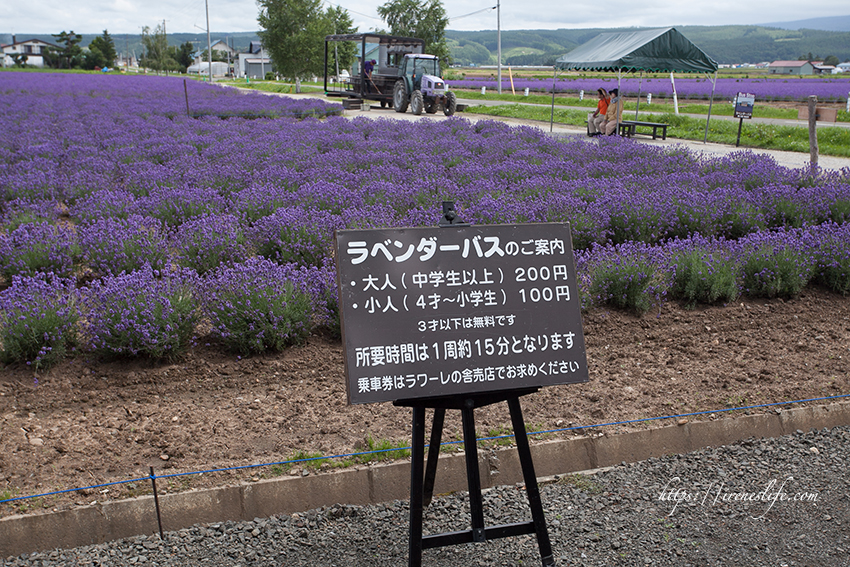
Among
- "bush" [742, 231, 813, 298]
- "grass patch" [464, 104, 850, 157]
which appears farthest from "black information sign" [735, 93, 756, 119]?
"bush" [742, 231, 813, 298]

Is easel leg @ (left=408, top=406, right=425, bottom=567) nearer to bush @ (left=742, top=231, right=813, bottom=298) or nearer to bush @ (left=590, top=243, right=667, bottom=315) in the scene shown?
bush @ (left=590, top=243, right=667, bottom=315)

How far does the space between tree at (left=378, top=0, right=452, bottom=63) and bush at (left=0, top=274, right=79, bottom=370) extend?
147 feet

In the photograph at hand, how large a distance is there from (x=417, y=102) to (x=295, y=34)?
67.3ft

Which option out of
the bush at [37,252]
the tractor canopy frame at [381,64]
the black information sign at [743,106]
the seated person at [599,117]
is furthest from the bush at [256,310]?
the tractor canopy frame at [381,64]

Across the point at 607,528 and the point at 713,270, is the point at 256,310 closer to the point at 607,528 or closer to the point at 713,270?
the point at 607,528

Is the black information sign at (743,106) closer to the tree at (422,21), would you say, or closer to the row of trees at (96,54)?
the tree at (422,21)

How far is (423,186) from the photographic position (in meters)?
8.23

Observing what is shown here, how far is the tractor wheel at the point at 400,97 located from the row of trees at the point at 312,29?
11.3 meters

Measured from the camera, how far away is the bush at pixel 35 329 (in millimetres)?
4102

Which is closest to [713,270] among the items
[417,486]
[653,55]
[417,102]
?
[417,486]

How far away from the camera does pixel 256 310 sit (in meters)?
4.36

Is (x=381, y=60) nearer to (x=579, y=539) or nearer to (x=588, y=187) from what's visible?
(x=588, y=187)

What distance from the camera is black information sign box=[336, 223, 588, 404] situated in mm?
2414

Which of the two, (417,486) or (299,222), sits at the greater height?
(299,222)
